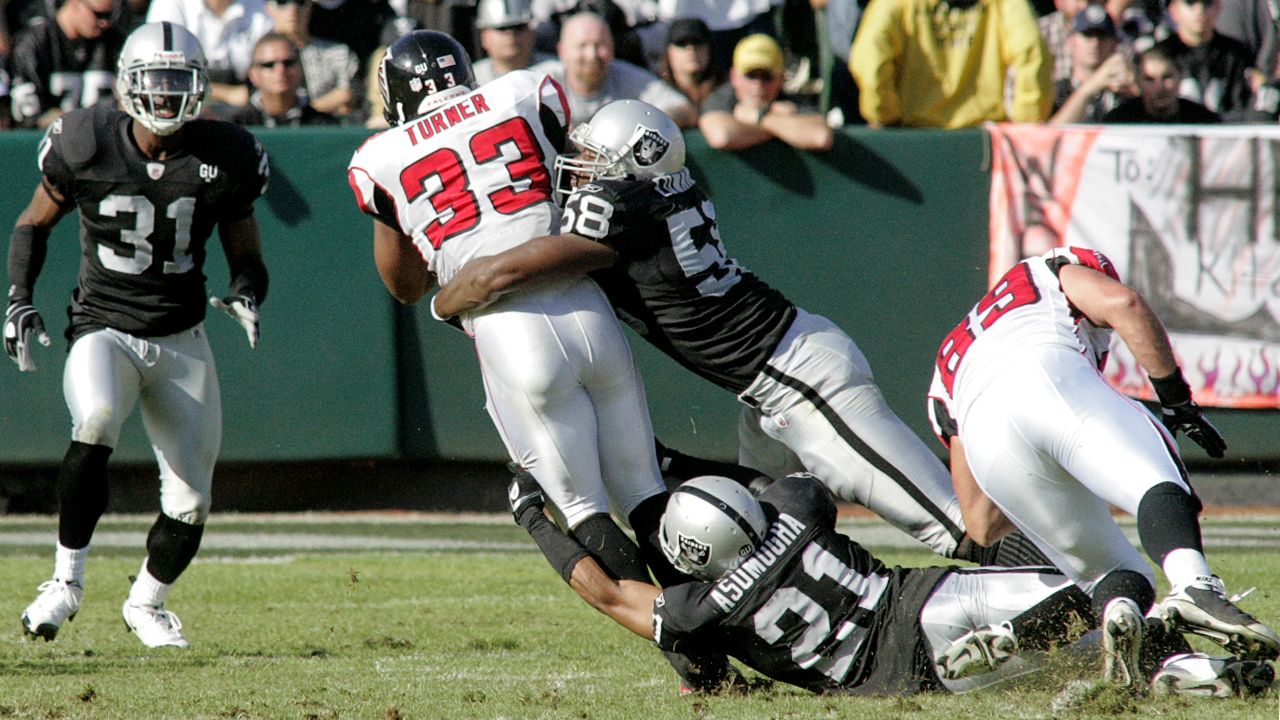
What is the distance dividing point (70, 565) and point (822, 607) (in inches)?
101

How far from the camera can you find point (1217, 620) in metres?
3.25

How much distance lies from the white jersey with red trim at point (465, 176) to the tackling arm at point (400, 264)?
0.52 feet

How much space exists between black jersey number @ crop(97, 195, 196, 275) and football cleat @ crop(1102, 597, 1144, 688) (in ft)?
10.7

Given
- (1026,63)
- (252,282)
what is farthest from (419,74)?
(1026,63)

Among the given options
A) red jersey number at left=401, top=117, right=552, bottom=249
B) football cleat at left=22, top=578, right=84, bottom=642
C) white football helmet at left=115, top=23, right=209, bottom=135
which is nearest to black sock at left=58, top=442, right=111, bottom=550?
football cleat at left=22, top=578, right=84, bottom=642

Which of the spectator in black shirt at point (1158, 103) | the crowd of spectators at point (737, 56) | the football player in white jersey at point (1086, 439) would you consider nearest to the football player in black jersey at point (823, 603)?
the football player in white jersey at point (1086, 439)

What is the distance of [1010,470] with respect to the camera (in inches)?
151

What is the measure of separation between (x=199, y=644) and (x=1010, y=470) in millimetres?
2663

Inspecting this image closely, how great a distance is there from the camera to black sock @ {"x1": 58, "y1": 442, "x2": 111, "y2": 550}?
200 inches

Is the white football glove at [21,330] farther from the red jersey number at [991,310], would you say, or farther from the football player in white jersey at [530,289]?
the red jersey number at [991,310]

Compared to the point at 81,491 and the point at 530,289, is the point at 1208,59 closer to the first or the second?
the point at 530,289

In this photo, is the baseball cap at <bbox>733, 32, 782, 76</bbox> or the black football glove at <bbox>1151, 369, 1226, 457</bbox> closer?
the black football glove at <bbox>1151, 369, 1226, 457</bbox>

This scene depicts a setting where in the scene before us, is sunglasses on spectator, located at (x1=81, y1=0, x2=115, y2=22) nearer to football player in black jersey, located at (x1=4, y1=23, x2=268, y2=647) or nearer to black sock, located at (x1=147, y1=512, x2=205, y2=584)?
football player in black jersey, located at (x1=4, y1=23, x2=268, y2=647)

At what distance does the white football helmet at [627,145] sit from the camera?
185 inches
